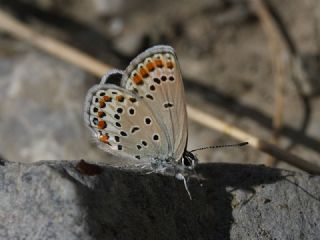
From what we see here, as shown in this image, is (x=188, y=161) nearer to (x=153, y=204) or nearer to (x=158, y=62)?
(x=153, y=204)

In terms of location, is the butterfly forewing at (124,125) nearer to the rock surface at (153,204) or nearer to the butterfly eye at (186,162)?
the butterfly eye at (186,162)

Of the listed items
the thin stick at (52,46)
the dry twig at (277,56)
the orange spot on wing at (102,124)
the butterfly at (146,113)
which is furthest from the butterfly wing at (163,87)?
the dry twig at (277,56)

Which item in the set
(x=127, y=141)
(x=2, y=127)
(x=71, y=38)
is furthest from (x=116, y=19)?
(x=127, y=141)

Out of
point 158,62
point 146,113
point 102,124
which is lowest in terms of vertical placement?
point 102,124

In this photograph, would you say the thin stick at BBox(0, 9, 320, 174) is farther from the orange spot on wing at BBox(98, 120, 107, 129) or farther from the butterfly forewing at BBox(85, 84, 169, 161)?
the orange spot on wing at BBox(98, 120, 107, 129)

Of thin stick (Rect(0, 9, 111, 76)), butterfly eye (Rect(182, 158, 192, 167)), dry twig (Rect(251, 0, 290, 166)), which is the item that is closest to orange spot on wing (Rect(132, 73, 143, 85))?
butterfly eye (Rect(182, 158, 192, 167))

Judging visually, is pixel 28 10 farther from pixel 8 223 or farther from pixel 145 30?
pixel 8 223

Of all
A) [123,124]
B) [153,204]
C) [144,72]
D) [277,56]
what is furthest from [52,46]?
[153,204]

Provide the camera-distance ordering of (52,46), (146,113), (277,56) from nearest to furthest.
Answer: (146,113) < (52,46) < (277,56)
